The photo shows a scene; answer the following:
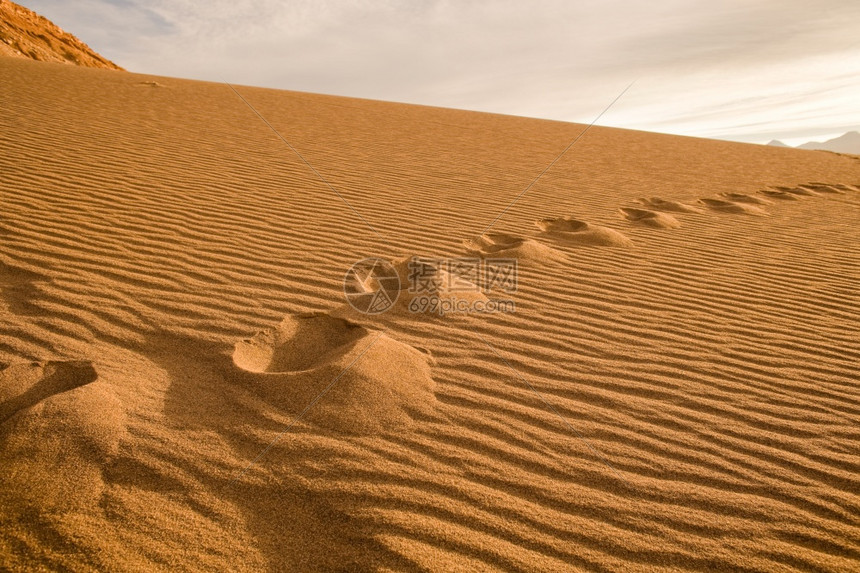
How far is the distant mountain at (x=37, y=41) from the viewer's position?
18.1 m

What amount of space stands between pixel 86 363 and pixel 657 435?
2.50 metres

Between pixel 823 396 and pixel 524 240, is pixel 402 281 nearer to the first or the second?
pixel 524 240

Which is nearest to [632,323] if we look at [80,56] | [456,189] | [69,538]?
[69,538]

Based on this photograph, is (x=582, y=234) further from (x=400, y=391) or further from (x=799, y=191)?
(x=799, y=191)

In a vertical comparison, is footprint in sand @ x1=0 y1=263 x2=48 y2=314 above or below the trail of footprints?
below

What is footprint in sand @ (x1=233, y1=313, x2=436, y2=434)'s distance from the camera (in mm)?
2029

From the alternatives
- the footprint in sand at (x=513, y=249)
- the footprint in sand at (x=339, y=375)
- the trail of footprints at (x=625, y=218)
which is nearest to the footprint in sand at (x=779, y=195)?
the trail of footprints at (x=625, y=218)

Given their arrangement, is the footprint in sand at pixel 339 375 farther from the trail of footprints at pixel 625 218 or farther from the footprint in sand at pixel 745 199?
the footprint in sand at pixel 745 199

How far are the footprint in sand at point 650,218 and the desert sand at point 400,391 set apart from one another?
11 centimetres

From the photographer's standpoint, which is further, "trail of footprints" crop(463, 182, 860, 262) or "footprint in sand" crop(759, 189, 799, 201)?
"footprint in sand" crop(759, 189, 799, 201)

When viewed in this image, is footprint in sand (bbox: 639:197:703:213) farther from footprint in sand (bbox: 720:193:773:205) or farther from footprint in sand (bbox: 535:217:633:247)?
footprint in sand (bbox: 535:217:633:247)

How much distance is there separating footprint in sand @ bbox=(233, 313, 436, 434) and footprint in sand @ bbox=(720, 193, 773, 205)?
6142 millimetres

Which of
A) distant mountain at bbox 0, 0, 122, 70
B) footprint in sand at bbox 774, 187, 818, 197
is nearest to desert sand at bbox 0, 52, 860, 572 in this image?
footprint in sand at bbox 774, 187, 818, 197

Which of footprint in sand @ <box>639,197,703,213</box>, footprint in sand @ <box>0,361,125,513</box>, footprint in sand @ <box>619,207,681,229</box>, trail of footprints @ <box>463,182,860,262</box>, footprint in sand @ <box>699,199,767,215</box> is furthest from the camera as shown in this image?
footprint in sand @ <box>699,199,767,215</box>
